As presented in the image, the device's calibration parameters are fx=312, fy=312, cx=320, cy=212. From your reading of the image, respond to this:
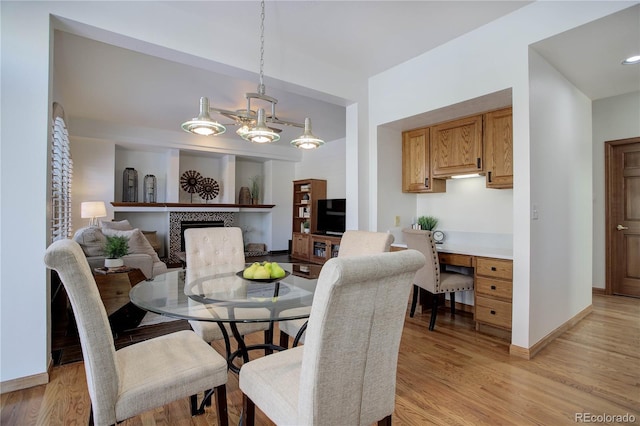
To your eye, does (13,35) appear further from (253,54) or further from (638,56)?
(638,56)

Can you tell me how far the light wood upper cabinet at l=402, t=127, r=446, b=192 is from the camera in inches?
142

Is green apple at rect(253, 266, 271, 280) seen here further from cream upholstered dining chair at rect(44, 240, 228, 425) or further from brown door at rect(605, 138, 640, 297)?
brown door at rect(605, 138, 640, 297)

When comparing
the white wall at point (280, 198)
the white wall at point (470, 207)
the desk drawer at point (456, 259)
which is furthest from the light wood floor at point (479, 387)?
the white wall at point (280, 198)

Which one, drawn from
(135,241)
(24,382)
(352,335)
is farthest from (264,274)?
(135,241)

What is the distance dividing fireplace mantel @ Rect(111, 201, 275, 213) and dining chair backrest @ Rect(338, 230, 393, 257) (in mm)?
5150

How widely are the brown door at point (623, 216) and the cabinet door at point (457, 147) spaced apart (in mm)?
2502

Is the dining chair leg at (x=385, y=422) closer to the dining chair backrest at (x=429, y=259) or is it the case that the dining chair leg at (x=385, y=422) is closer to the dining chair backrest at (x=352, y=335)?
the dining chair backrest at (x=352, y=335)

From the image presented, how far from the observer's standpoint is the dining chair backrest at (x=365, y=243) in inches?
87.2

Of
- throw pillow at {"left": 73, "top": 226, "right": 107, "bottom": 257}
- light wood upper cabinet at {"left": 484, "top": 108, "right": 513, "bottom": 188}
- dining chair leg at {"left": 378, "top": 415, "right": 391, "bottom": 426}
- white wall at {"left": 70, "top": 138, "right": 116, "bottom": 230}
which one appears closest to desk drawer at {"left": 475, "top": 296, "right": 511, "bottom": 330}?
light wood upper cabinet at {"left": 484, "top": 108, "right": 513, "bottom": 188}

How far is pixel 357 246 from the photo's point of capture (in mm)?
2389

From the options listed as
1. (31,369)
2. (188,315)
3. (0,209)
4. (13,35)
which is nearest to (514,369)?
(188,315)

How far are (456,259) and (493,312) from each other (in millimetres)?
559

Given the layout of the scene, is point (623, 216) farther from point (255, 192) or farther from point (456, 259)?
point (255, 192)

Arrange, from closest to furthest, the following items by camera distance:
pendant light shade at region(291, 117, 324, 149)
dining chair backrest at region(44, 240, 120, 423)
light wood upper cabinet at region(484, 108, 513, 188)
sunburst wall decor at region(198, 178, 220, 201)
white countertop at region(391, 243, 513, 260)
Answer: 1. dining chair backrest at region(44, 240, 120, 423)
2. pendant light shade at region(291, 117, 324, 149)
3. white countertop at region(391, 243, 513, 260)
4. light wood upper cabinet at region(484, 108, 513, 188)
5. sunburst wall decor at region(198, 178, 220, 201)
